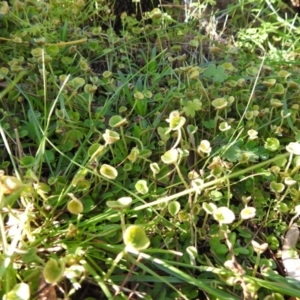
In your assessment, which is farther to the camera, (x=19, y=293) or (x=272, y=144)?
(x=272, y=144)

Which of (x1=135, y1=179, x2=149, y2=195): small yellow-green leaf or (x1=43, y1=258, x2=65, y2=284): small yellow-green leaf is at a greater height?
(x1=43, y1=258, x2=65, y2=284): small yellow-green leaf

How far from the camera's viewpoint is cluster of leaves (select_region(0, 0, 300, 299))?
3.25 feet

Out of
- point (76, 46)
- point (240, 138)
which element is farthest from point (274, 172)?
point (76, 46)

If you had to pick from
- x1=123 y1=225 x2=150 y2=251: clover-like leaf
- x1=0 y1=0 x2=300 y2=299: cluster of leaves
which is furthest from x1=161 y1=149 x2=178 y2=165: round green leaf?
x1=123 y1=225 x2=150 y2=251: clover-like leaf

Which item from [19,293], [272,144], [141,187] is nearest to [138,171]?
[141,187]

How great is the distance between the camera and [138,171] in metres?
1.25

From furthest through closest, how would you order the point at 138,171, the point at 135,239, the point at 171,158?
the point at 138,171
the point at 171,158
the point at 135,239

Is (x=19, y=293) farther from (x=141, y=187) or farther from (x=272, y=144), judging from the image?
(x=272, y=144)

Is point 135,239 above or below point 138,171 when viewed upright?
above

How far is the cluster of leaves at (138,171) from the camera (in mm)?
990

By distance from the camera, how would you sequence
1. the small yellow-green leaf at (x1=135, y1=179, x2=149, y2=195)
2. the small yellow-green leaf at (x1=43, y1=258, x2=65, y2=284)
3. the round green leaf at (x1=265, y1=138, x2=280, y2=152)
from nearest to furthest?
the small yellow-green leaf at (x1=43, y1=258, x2=65, y2=284), the small yellow-green leaf at (x1=135, y1=179, x2=149, y2=195), the round green leaf at (x1=265, y1=138, x2=280, y2=152)

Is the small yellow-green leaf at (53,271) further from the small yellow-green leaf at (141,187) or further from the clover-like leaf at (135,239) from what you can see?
the small yellow-green leaf at (141,187)

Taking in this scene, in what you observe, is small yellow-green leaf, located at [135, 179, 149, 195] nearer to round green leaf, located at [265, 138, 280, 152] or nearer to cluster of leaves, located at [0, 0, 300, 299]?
cluster of leaves, located at [0, 0, 300, 299]

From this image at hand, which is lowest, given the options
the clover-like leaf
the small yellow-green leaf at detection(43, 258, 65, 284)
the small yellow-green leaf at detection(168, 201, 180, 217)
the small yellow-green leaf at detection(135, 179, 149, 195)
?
the small yellow-green leaf at detection(168, 201, 180, 217)
